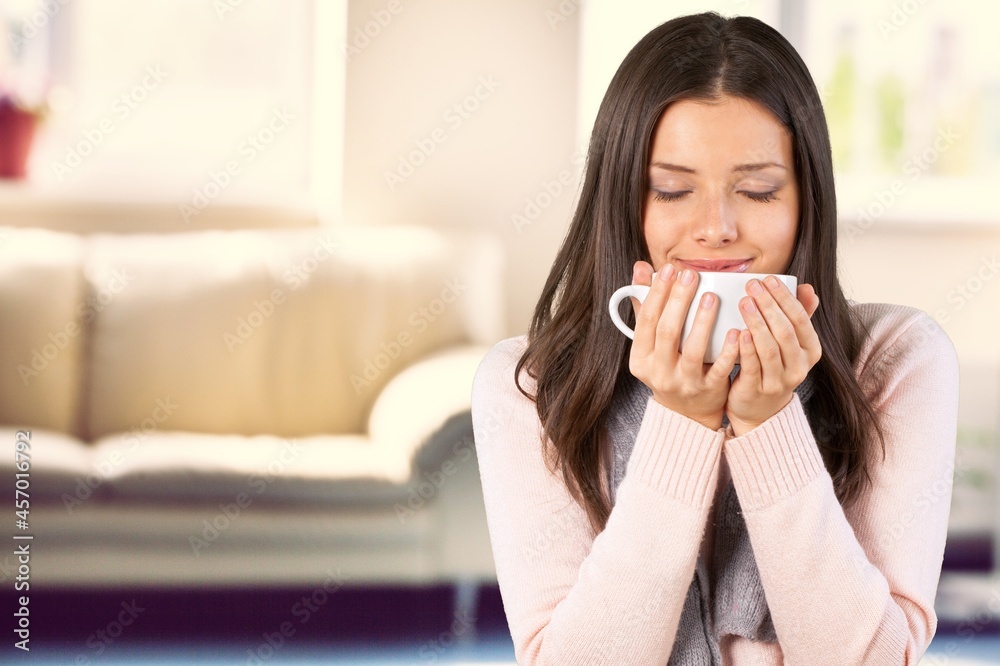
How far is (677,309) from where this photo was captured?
0.84m

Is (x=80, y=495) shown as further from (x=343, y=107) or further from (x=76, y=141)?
(x=343, y=107)

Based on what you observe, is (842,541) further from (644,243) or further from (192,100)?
(192,100)

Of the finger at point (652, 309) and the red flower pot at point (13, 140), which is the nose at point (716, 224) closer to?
the finger at point (652, 309)

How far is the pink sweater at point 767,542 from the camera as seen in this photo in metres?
0.91

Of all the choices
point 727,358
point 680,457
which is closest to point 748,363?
point 727,358

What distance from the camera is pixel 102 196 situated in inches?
84.9

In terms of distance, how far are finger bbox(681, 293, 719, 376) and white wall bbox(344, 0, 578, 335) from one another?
4.63 ft

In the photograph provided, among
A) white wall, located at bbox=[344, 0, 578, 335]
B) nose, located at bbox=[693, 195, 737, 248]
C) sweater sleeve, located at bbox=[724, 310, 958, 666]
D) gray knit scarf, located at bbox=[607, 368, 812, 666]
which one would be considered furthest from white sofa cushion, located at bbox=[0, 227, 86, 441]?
sweater sleeve, located at bbox=[724, 310, 958, 666]

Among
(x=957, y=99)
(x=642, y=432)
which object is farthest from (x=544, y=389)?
(x=957, y=99)

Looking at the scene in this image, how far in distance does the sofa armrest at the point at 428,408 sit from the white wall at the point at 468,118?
19cm

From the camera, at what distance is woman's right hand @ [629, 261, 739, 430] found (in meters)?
0.83

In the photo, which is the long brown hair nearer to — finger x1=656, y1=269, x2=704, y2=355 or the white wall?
finger x1=656, y1=269, x2=704, y2=355

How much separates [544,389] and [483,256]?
1164 mm

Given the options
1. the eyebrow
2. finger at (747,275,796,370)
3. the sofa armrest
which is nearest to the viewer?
finger at (747,275,796,370)
